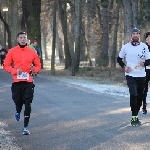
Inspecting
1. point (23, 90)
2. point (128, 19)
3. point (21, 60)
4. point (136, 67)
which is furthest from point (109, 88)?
point (21, 60)

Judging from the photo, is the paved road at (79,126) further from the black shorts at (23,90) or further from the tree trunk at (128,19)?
the tree trunk at (128,19)

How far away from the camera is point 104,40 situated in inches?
1566

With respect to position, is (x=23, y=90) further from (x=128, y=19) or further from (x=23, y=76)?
(x=128, y=19)

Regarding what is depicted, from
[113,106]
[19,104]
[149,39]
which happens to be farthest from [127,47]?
[113,106]

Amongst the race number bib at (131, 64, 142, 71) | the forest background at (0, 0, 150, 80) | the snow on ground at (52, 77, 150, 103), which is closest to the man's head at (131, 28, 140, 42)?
the race number bib at (131, 64, 142, 71)

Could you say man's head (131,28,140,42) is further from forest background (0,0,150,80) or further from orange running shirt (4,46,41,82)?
forest background (0,0,150,80)

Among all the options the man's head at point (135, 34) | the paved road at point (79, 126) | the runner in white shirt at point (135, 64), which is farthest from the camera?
the runner in white shirt at point (135, 64)

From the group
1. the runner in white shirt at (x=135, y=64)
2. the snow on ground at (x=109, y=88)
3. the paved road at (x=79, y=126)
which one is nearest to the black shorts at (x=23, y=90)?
the paved road at (x=79, y=126)

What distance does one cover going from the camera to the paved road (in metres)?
8.52

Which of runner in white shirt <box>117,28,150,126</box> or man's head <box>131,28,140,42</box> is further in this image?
runner in white shirt <box>117,28,150,126</box>

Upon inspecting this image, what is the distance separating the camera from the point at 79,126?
10414mm

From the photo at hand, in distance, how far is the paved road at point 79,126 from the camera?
28.0 feet

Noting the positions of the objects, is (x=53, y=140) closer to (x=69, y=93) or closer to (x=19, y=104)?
(x=19, y=104)

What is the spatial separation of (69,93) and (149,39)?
6.87 metres
